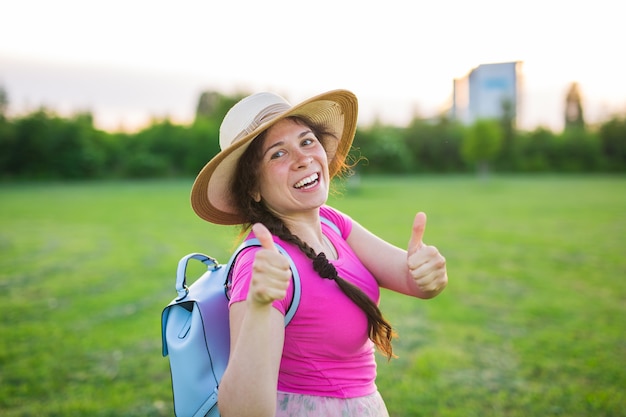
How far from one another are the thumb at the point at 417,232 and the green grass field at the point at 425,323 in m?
0.21

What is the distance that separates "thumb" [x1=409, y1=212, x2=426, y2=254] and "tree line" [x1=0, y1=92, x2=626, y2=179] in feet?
108

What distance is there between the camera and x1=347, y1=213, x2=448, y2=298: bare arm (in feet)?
4.67

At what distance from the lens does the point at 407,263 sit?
1542mm

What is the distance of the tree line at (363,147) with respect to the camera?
35.8 m

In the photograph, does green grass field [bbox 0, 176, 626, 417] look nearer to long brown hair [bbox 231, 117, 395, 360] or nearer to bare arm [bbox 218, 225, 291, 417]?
long brown hair [bbox 231, 117, 395, 360]

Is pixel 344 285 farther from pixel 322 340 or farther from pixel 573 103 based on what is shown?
pixel 573 103

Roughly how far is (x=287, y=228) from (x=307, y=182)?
0.15 metres

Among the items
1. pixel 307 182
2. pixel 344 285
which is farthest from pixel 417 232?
pixel 307 182

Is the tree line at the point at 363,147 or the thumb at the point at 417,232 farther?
the tree line at the point at 363,147

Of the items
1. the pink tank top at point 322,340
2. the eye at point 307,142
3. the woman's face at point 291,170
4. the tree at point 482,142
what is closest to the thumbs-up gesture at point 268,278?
the pink tank top at point 322,340

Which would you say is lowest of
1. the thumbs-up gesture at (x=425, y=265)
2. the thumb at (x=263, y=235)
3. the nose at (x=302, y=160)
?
the thumbs-up gesture at (x=425, y=265)

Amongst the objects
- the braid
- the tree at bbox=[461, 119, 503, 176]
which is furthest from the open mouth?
the tree at bbox=[461, 119, 503, 176]

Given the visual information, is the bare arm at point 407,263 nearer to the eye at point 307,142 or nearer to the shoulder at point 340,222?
the shoulder at point 340,222

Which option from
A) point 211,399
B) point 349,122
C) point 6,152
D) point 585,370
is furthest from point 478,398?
point 6,152
